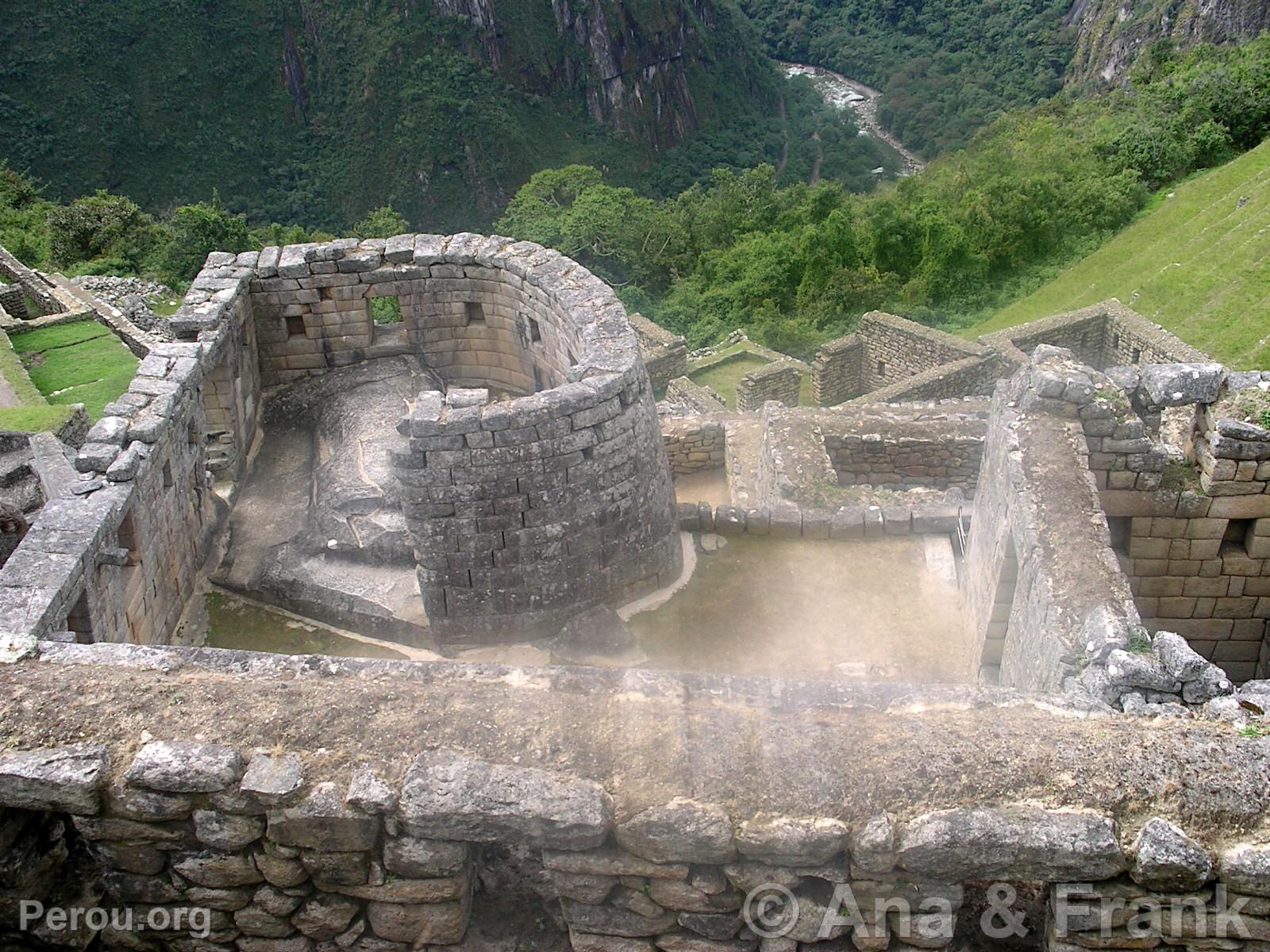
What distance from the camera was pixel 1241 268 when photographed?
68.9 ft

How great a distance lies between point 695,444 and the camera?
1420 centimetres

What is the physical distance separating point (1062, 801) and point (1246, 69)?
123ft

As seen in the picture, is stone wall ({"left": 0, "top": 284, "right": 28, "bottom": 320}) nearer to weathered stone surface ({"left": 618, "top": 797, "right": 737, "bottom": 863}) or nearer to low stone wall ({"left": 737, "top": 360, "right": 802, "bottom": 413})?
low stone wall ({"left": 737, "top": 360, "right": 802, "bottom": 413})

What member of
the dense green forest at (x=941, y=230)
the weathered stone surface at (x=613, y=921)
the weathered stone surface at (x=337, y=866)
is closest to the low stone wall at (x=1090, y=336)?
the dense green forest at (x=941, y=230)

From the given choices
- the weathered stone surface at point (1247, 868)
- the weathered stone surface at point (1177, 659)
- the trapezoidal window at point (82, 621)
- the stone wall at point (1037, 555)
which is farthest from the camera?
the trapezoidal window at point (82, 621)

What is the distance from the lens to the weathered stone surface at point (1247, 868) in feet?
11.6

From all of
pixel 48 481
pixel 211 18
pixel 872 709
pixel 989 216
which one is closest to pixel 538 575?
pixel 872 709

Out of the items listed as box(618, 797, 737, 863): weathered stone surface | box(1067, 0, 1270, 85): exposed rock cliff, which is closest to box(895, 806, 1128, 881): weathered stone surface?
box(618, 797, 737, 863): weathered stone surface

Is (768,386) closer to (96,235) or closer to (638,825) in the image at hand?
(638,825)

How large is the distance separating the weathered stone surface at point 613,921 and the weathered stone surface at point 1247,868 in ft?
6.52

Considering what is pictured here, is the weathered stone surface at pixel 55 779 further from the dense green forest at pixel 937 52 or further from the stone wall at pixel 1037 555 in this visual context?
the dense green forest at pixel 937 52

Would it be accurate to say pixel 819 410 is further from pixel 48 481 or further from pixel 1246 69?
pixel 1246 69

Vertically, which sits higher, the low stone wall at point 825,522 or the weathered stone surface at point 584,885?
the weathered stone surface at point 584,885

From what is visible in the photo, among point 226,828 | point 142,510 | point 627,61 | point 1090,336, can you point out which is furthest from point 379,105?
point 226,828
